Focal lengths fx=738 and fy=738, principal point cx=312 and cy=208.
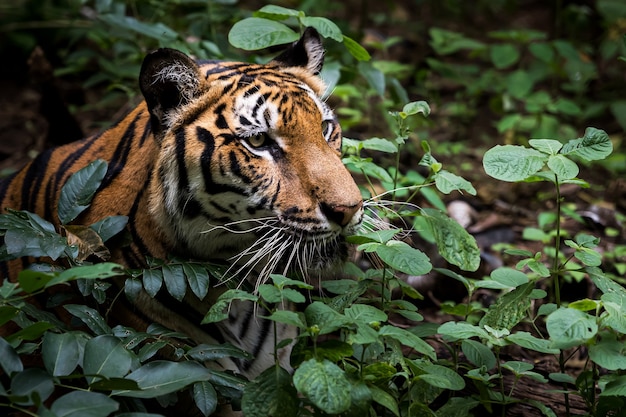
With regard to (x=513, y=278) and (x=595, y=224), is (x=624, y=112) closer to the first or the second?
(x=595, y=224)

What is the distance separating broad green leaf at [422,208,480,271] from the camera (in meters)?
2.42

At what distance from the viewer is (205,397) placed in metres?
2.12

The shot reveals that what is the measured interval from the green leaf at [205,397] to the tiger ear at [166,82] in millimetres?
977

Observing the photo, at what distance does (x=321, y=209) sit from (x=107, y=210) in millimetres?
847

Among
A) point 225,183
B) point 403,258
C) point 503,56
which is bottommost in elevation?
point 503,56

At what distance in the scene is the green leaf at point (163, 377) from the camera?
196cm

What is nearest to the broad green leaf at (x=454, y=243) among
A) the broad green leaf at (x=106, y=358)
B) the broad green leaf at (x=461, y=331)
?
the broad green leaf at (x=461, y=331)

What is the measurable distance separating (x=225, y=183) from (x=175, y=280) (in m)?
0.38

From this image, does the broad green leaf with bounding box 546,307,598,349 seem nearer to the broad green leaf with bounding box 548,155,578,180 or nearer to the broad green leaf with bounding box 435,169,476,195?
the broad green leaf with bounding box 548,155,578,180

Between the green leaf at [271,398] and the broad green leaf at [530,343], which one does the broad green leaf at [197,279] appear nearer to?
the green leaf at [271,398]

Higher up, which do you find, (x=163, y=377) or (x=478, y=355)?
(x=163, y=377)

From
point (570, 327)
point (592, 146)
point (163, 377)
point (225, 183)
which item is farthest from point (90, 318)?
point (592, 146)

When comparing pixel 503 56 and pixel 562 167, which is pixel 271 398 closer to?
pixel 562 167

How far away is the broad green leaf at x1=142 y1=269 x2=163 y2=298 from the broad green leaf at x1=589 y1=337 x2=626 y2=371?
136 centimetres
